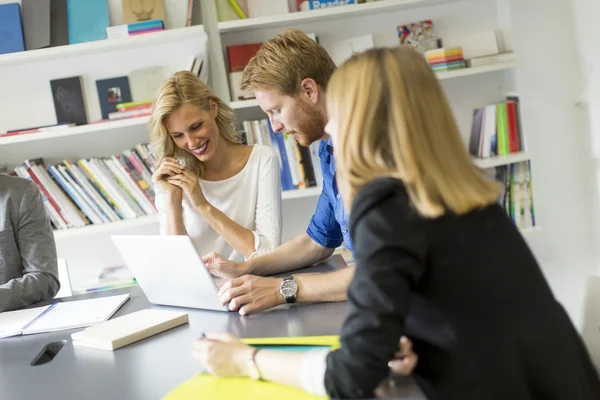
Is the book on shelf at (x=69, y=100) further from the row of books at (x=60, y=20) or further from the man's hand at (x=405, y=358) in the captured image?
the man's hand at (x=405, y=358)

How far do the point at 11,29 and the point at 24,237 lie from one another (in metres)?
1.24

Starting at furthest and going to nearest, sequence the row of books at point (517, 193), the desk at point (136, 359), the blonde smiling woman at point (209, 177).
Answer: the row of books at point (517, 193) < the blonde smiling woman at point (209, 177) < the desk at point (136, 359)

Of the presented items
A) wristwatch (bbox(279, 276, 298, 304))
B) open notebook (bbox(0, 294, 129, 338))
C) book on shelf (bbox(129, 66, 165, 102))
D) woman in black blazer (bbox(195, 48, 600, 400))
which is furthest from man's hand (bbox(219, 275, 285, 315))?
book on shelf (bbox(129, 66, 165, 102))

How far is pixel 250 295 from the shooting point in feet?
5.00

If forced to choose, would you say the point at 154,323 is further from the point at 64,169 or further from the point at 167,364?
the point at 64,169

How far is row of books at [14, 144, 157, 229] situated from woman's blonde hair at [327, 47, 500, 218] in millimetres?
2105

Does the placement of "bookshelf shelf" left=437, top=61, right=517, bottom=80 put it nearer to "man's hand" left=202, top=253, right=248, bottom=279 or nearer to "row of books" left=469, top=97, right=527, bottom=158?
"row of books" left=469, top=97, right=527, bottom=158

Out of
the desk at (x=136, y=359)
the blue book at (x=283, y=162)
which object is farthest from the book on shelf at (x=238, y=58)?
the desk at (x=136, y=359)

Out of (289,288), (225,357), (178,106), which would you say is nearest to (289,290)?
(289,288)

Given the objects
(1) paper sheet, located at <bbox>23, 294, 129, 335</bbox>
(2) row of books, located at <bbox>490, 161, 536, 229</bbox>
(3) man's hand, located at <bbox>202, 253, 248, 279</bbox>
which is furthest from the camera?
(2) row of books, located at <bbox>490, 161, 536, 229</bbox>

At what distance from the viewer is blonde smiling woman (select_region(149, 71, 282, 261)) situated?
7.53 ft

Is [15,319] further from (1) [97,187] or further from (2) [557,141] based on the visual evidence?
(2) [557,141]

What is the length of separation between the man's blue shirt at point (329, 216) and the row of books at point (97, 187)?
1.24 m

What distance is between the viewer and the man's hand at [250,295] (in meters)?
1.51
